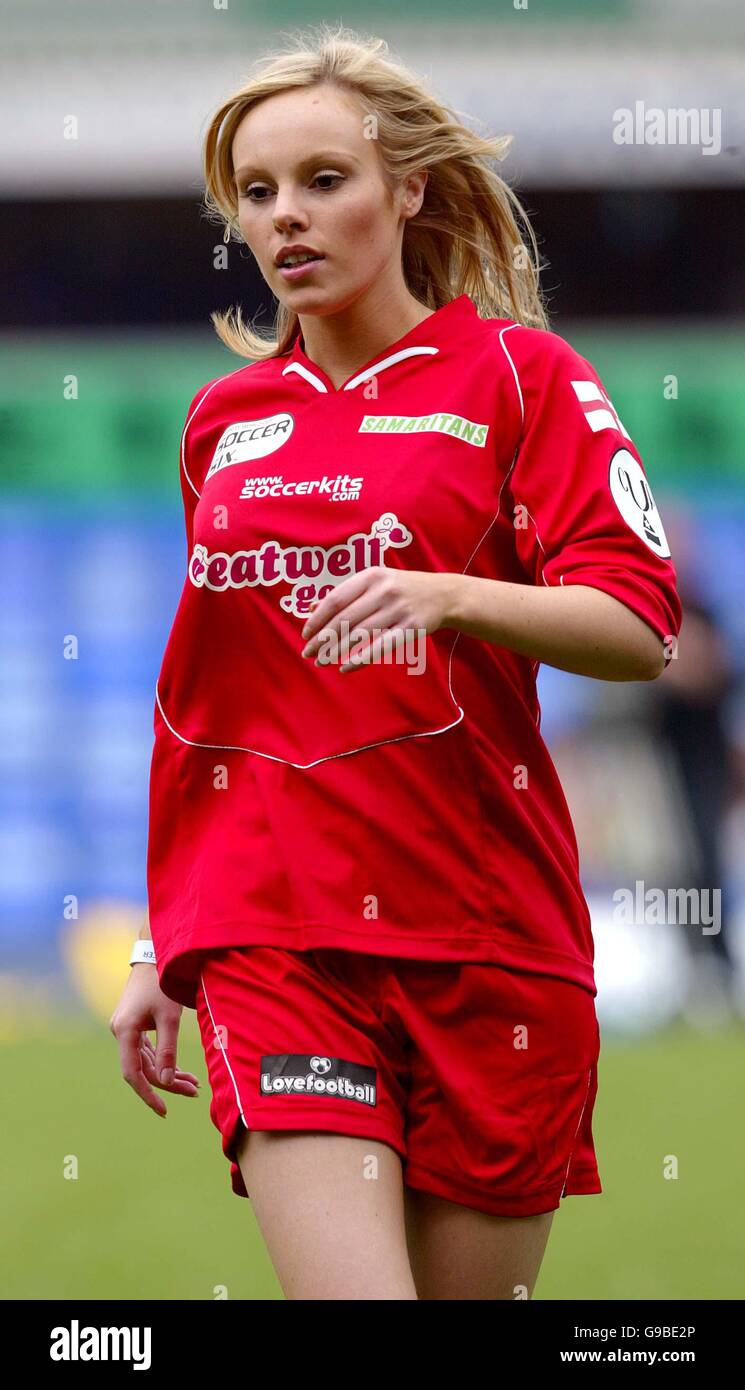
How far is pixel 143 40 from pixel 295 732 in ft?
38.4

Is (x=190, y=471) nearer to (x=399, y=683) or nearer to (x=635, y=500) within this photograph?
(x=399, y=683)

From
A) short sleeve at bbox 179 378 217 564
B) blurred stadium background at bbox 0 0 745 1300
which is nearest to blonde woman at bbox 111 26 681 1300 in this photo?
short sleeve at bbox 179 378 217 564

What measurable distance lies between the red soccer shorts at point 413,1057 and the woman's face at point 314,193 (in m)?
0.91

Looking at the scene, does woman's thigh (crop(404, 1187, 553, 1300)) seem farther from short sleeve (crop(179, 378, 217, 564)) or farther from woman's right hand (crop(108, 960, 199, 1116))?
short sleeve (crop(179, 378, 217, 564))

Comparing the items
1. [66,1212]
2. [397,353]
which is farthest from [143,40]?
[397,353]

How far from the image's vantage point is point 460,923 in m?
2.65

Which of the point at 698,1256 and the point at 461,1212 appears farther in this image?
the point at 698,1256

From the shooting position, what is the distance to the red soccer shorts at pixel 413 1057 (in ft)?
8.38

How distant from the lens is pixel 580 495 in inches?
102

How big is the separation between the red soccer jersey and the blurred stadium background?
2.52 metres

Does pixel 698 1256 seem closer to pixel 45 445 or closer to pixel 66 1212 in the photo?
pixel 66 1212

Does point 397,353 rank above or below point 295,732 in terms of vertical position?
above

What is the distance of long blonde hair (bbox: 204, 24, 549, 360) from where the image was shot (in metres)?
2.85

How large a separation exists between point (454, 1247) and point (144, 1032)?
0.57m
